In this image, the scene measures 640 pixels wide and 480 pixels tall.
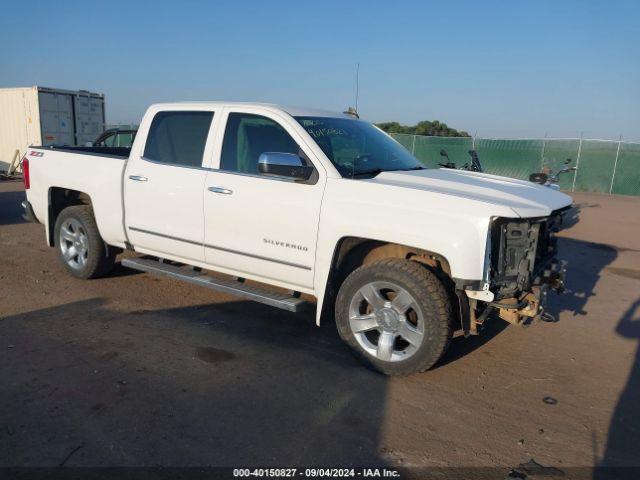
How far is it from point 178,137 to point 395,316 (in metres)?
2.83

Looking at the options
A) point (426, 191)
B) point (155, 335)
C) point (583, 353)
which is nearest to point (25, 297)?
point (155, 335)

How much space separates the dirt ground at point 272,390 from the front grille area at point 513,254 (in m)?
0.80

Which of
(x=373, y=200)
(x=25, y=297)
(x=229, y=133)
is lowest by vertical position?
(x=25, y=297)

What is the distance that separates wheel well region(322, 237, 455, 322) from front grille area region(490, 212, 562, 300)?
367 millimetres

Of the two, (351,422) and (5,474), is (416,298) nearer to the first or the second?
(351,422)

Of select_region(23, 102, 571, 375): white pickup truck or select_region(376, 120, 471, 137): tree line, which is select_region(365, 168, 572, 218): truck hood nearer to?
select_region(23, 102, 571, 375): white pickup truck

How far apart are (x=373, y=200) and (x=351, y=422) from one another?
159cm

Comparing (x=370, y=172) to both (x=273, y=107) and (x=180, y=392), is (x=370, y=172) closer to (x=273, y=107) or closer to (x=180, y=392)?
(x=273, y=107)

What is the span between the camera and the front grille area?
3.67m

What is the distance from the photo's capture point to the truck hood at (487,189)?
12.4 ft

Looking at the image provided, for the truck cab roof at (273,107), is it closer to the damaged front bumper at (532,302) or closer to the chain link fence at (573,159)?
the damaged front bumper at (532,302)

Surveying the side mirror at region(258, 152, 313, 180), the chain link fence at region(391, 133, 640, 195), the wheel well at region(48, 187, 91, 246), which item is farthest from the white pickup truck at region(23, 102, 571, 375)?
the chain link fence at region(391, 133, 640, 195)

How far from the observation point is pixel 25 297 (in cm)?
554

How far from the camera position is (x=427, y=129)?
109ft
